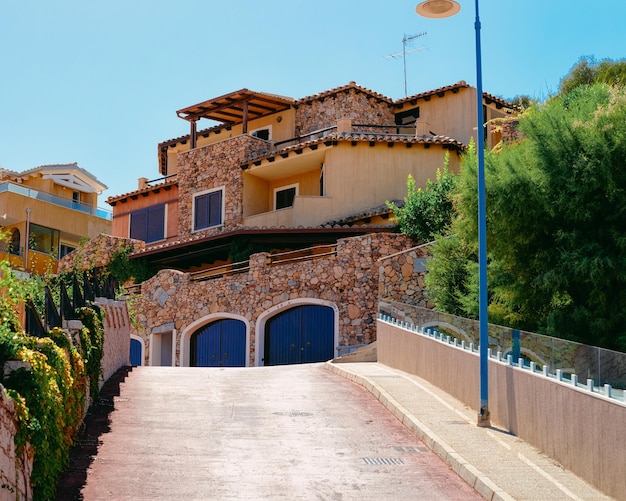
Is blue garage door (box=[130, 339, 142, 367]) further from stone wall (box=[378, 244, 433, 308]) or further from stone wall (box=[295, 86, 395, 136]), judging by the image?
stone wall (box=[295, 86, 395, 136])

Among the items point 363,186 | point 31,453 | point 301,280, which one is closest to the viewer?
point 31,453

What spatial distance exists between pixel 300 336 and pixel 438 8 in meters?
16.8

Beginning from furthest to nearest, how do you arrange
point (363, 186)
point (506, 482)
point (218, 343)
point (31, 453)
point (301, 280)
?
point (363, 186) → point (218, 343) → point (301, 280) → point (506, 482) → point (31, 453)

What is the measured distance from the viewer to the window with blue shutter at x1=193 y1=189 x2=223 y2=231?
3962 cm

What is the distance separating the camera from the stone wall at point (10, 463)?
30.4 feet

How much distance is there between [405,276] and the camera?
2845 centimetres

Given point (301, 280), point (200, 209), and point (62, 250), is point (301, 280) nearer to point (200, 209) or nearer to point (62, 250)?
point (200, 209)

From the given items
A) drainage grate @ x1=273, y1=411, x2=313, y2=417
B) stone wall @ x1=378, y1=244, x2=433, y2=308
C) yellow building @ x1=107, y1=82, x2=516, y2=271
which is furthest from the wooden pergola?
drainage grate @ x1=273, y1=411, x2=313, y2=417

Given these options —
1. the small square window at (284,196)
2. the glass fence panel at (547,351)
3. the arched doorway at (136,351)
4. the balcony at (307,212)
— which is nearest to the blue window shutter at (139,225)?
the small square window at (284,196)

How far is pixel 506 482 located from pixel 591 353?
87.7 inches

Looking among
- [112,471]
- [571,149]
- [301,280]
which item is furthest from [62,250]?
[112,471]

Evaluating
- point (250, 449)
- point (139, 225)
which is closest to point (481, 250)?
point (250, 449)

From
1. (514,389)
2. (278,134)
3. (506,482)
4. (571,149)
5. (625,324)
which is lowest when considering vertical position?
(506,482)

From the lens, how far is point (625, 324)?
61.5ft
